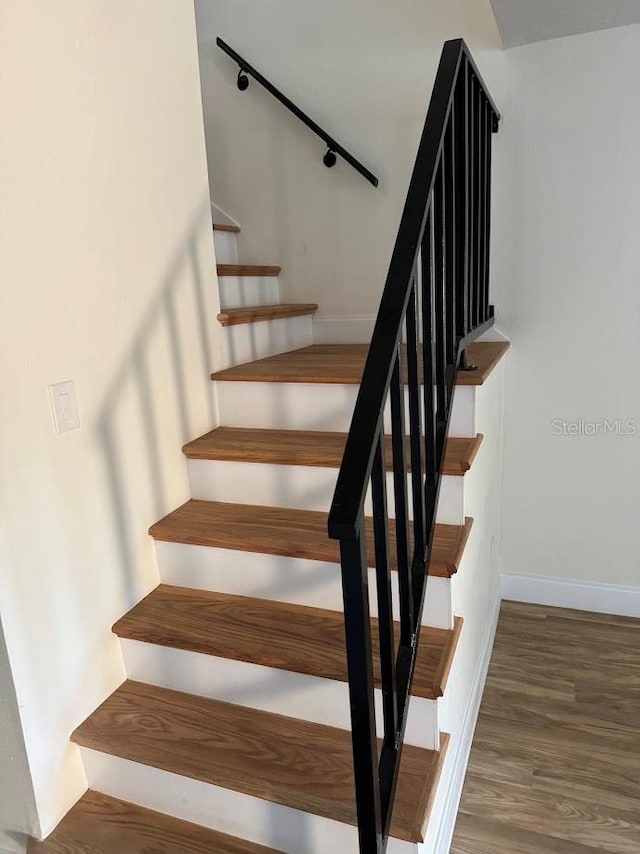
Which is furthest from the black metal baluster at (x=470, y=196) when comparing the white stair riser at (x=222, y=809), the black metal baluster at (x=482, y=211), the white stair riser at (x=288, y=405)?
the white stair riser at (x=222, y=809)

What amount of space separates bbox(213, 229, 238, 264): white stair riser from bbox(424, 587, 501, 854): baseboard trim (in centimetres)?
189

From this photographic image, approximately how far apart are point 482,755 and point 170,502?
120cm

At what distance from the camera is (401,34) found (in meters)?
2.33

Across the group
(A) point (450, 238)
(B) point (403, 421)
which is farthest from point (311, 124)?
(B) point (403, 421)

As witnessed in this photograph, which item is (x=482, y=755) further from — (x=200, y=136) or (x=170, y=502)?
(x=200, y=136)

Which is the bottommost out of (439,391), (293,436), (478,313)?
(293,436)

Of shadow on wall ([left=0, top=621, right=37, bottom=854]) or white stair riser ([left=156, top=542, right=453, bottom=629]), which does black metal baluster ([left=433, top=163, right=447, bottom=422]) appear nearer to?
white stair riser ([left=156, top=542, right=453, bottom=629])

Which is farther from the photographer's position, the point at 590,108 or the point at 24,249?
the point at 590,108

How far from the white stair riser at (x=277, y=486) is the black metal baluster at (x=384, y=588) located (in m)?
0.60

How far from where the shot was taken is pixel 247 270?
246 centimetres

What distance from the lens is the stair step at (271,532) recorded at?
1.51m

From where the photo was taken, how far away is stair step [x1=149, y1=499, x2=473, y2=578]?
1515 millimetres

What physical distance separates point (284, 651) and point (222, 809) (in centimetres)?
38

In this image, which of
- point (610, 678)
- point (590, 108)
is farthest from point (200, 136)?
point (610, 678)
